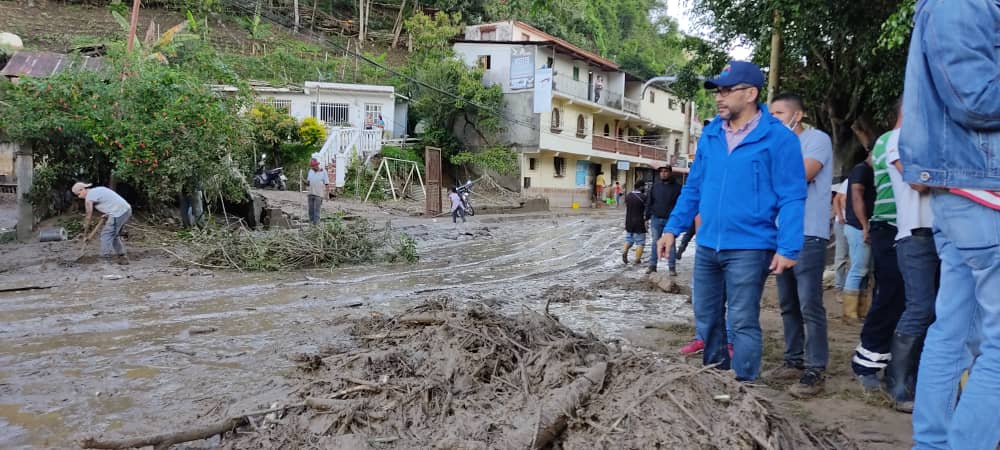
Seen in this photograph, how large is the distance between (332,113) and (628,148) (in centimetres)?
2164

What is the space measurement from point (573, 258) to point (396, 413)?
9.53 metres

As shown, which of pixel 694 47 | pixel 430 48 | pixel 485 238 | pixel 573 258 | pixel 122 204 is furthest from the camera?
pixel 430 48

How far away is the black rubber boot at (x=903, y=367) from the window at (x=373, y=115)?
26599mm

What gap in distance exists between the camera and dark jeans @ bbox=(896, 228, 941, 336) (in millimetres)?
3176

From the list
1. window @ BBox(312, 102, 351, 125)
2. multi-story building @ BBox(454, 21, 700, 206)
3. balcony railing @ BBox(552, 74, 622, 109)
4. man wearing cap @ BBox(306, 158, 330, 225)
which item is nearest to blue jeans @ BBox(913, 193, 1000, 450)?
man wearing cap @ BBox(306, 158, 330, 225)

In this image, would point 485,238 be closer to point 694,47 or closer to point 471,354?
point 694,47

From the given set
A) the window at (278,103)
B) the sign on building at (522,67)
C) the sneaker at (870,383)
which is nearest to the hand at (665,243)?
the sneaker at (870,383)

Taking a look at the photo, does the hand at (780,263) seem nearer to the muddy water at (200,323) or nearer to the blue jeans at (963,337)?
the blue jeans at (963,337)

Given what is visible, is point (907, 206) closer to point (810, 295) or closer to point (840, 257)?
point (810, 295)

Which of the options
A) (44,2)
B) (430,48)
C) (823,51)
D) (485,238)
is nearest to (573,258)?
Answer: (485,238)

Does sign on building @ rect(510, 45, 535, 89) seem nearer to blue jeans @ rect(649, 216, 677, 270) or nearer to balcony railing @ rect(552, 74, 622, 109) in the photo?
balcony railing @ rect(552, 74, 622, 109)

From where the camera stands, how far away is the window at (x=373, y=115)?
28.5 meters

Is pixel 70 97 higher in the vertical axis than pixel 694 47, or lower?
lower

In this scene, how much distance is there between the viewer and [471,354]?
343cm
